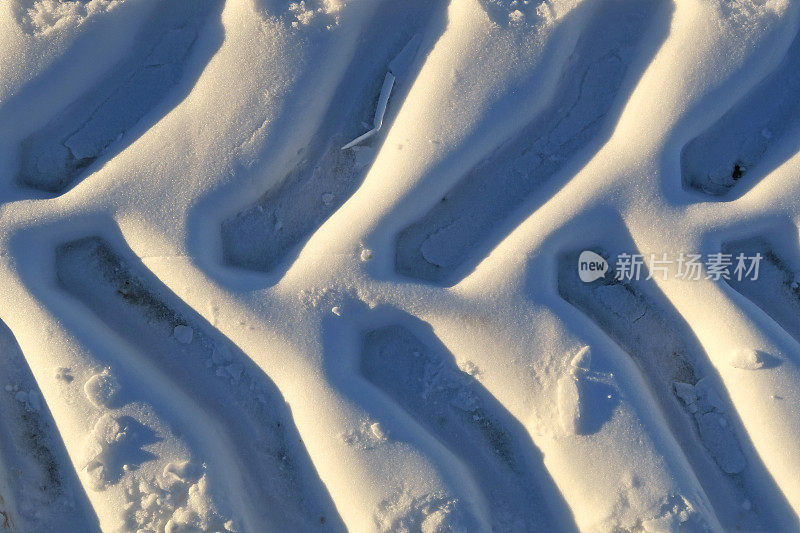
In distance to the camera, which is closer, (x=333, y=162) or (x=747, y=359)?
(x=747, y=359)

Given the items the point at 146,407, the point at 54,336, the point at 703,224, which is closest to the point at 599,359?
the point at 703,224

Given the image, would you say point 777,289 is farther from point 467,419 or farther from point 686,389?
point 467,419

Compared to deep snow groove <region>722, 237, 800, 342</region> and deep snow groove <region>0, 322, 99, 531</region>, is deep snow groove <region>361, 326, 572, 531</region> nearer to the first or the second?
Answer: deep snow groove <region>722, 237, 800, 342</region>

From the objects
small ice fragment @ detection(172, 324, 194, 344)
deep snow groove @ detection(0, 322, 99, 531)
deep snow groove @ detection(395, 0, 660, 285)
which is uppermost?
deep snow groove @ detection(395, 0, 660, 285)

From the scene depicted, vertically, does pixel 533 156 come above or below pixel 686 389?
above

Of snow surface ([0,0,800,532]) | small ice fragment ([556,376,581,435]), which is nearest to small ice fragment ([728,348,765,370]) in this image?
snow surface ([0,0,800,532])

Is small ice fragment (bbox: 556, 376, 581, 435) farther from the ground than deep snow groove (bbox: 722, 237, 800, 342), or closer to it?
closer to it

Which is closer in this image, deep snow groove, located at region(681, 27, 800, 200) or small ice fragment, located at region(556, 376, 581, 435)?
small ice fragment, located at region(556, 376, 581, 435)

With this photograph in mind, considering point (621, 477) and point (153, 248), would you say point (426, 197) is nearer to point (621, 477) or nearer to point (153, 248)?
point (153, 248)

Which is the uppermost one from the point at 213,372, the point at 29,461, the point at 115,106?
the point at 115,106

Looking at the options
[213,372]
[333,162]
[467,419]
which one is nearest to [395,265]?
[333,162]
